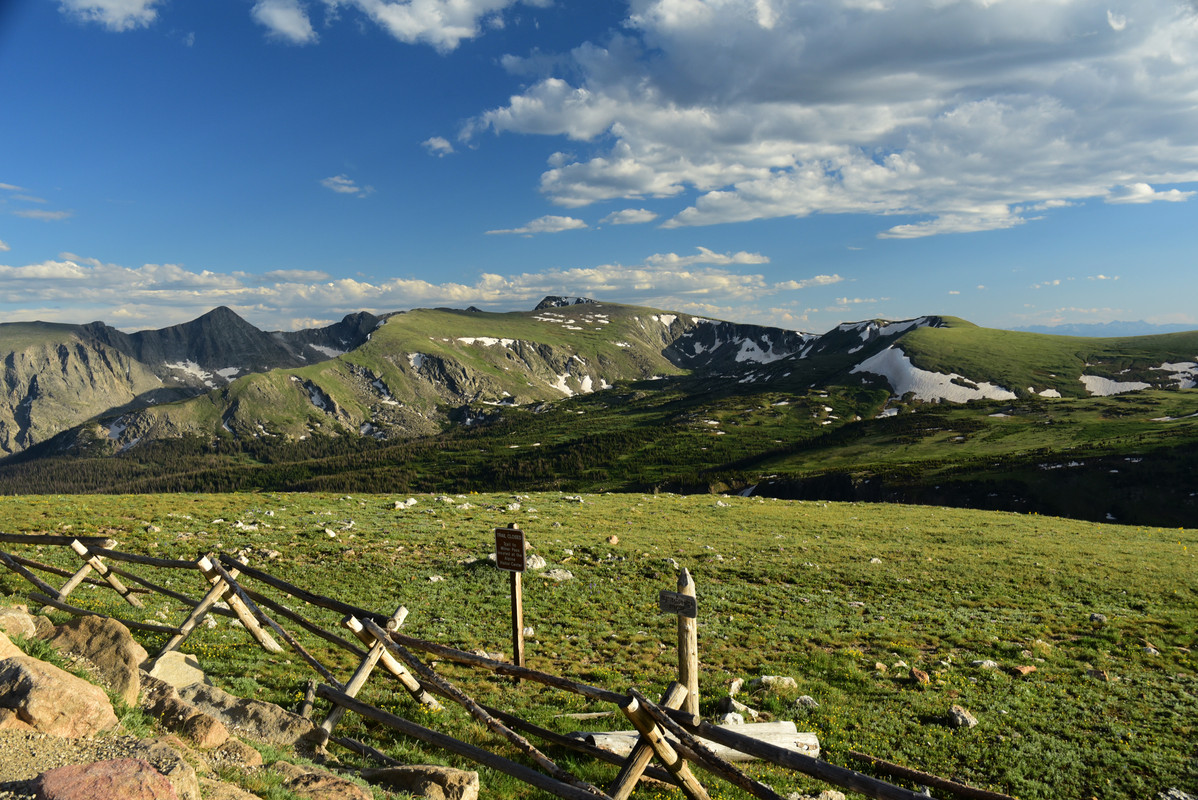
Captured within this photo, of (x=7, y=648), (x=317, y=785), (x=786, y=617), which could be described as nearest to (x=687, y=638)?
(x=317, y=785)

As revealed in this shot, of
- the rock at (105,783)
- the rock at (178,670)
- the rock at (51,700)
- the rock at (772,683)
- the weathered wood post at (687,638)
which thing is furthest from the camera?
the rock at (772,683)

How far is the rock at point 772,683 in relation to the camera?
595 inches

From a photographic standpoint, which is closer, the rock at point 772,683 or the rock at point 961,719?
the rock at point 961,719

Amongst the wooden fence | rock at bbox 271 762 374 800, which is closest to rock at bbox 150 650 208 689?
the wooden fence

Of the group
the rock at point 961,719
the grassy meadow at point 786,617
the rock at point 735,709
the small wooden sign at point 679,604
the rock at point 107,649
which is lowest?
the grassy meadow at point 786,617

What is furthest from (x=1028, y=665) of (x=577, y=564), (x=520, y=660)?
(x=577, y=564)

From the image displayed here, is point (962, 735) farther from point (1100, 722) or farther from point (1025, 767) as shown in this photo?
point (1100, 722)

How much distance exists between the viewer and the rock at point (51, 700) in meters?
7.12

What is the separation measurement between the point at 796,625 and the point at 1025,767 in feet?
31.1

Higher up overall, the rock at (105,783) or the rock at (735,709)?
the rock at (105,783)

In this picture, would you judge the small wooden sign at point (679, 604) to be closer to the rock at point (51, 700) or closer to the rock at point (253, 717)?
the rock at point (253, 717)

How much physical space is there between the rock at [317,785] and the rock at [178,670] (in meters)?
5.19

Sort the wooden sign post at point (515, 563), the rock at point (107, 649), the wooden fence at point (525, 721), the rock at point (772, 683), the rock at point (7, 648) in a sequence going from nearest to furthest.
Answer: the wooden fence at point (525, 721), the rock at point (7, 648), the rock at point (107, 649), the wooden sign post at point (515, 563), the rock at point (772, 683)

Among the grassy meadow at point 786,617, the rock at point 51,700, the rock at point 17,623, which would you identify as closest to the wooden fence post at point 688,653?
the grassy meadow at point 786,617
